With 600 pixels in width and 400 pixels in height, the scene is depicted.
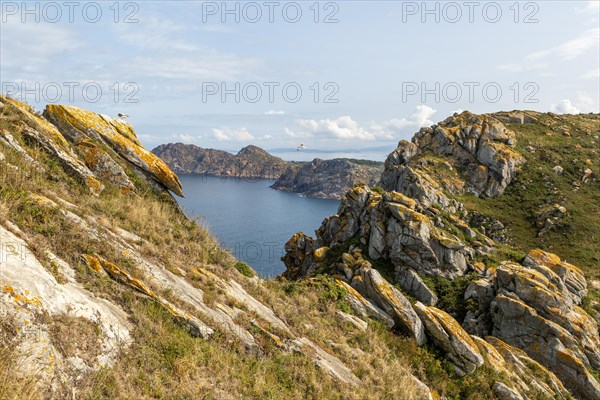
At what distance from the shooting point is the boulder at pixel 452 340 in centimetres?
1481

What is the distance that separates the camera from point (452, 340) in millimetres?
15461

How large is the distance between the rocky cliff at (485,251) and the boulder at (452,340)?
49 mm

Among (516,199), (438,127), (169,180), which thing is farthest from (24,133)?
(438,127)

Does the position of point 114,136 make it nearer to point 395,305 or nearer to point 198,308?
point 198,308

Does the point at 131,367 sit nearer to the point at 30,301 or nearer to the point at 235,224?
the point at 30,301

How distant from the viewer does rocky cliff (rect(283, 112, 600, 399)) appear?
56.5ft

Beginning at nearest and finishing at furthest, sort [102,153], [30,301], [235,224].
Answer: [30,301] < [102,153] < [235,224]

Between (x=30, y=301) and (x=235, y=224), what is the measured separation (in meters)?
105

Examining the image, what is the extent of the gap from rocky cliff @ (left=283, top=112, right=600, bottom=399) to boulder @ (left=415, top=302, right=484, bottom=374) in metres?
0.05

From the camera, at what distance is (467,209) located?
184 feet

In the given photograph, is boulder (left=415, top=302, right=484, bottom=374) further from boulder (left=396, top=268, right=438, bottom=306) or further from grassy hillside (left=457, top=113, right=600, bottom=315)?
grassy hillside (left=457, top=113, right=600, bottom=315)

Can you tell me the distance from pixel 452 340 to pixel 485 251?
24102 mm

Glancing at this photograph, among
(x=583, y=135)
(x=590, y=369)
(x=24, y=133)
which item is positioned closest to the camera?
(x=24, y=133)

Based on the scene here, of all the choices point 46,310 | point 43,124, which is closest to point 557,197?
point 43,124
